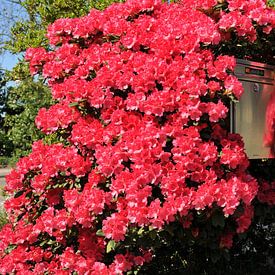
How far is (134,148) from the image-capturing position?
2.81 metres

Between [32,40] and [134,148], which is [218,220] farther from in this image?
[32,40]

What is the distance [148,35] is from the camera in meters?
3.26

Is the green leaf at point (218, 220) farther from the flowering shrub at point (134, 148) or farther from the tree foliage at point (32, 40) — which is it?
the tree foliage at point (32, 40)

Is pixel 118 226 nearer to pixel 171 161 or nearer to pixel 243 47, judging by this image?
pixel 171 161

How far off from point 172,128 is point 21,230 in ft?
4.23

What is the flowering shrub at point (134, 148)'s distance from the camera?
2742 mm

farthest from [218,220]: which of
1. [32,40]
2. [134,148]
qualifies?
[32,40]

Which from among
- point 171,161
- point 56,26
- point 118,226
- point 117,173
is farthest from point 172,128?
point 56,26

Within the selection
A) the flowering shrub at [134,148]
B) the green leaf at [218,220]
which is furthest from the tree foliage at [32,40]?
the green leaf at [218,220]

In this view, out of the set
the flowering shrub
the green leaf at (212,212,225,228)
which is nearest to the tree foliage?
the flowering shrub

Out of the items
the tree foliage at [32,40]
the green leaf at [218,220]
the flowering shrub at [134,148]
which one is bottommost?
the green leaf at [218,220]

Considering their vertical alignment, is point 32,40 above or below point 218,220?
above

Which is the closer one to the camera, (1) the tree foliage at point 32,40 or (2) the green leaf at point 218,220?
(2) the green leaf at point 218,220

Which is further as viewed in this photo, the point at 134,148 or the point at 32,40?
the point at 32,40
